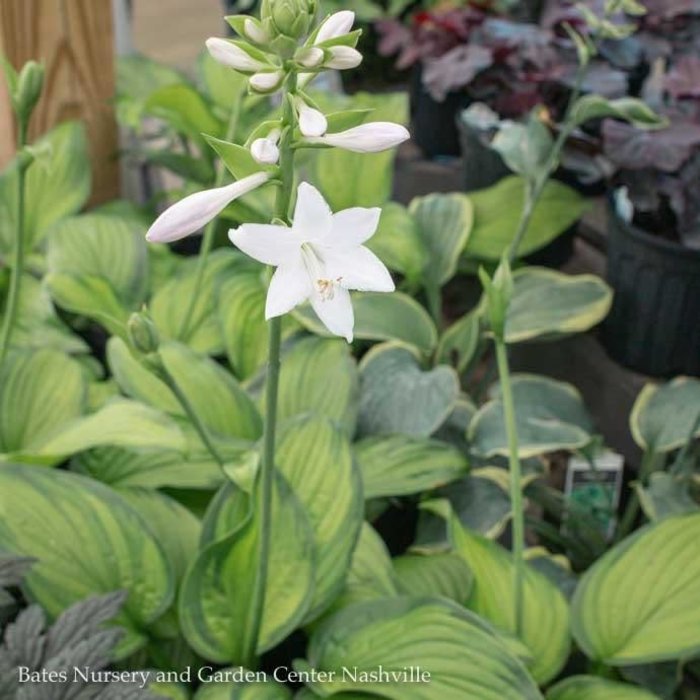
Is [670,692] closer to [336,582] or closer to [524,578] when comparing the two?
[524,578]

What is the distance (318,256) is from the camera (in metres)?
0.63

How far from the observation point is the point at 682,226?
1304mm

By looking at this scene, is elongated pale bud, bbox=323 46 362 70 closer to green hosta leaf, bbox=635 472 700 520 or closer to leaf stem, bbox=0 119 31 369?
leaf stem, bbox=0 119 31 369

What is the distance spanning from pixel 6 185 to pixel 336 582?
879 mm

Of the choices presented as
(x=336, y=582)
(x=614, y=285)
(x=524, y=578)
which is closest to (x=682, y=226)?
(x=614, y=285)

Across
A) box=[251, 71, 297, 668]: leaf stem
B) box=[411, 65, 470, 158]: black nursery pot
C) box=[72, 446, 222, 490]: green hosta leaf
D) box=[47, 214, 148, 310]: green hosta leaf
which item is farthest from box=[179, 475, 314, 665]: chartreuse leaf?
box=[411, 65, 470, 158]: black nursery pot

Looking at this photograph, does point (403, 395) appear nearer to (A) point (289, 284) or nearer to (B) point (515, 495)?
(B) point (515, 495)

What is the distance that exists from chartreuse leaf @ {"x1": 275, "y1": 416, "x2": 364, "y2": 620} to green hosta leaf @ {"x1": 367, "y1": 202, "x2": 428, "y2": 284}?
1.51 ft

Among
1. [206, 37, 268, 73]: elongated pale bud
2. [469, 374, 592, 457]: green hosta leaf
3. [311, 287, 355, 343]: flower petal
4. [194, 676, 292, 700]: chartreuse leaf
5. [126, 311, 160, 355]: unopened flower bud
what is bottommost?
[194, 676, 292, 700]: chartreuse leaf

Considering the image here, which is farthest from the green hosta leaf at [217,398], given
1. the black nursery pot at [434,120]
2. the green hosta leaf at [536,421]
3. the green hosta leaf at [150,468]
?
the black nursery pot at [434,120]

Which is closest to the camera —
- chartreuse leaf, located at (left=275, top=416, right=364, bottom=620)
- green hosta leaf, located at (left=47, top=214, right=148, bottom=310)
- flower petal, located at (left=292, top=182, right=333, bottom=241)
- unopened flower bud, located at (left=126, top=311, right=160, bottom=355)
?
flower petal, located at (left=292, top=182, right=333, bottom=241)

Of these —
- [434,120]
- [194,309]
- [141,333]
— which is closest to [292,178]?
[141,333]

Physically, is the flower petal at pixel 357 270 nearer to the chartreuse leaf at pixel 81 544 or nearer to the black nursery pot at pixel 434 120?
the chartreuse leaf at pixel 81 544

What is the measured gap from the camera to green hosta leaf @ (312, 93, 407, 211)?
1497mm
